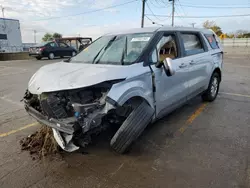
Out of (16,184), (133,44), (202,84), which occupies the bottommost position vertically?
(16,184)

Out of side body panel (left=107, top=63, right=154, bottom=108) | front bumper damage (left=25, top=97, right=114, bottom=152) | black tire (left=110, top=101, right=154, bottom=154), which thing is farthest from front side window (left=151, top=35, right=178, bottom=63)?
front bumper damage (left=25, top=97, right=114, bottom=152)

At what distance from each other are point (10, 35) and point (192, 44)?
3079 cm

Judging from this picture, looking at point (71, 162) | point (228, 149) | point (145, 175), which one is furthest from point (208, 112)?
point (71, 162)

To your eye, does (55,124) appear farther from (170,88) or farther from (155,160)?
(170,88)

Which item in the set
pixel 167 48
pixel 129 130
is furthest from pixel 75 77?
pixel 167 48

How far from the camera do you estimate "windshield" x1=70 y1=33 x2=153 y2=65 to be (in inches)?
129

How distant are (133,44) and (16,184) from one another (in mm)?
2587

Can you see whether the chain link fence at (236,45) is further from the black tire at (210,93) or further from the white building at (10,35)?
the white building at (10,35)

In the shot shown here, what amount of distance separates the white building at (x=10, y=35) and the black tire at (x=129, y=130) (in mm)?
30538

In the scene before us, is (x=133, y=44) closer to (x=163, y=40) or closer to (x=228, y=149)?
(x=163, y=40)

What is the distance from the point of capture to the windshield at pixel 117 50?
327cm

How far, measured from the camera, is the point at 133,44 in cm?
350

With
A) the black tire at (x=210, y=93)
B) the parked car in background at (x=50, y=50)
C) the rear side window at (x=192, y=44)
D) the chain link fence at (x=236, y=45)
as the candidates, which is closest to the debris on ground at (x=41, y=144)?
the rear side window at (x=192, y=44)

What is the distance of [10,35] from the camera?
2889 centimetres
